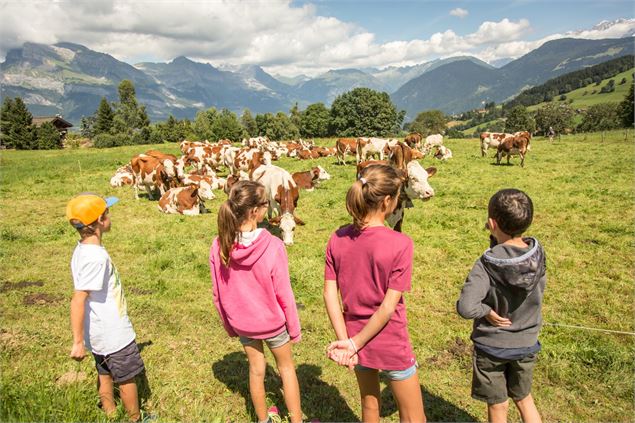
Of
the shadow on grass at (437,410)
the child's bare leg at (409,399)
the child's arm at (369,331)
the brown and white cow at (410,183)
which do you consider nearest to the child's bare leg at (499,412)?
the child's bare leg at (409,399)

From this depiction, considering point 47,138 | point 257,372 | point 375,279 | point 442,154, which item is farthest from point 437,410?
point 47,138

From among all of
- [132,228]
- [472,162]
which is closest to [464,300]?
[132,228]

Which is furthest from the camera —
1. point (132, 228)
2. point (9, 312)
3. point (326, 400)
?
point (132, 228)

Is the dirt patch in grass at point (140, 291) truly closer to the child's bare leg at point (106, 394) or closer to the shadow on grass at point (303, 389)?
the shadow on grass at point (303, 389)

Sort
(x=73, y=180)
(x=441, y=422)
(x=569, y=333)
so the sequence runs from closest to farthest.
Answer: (x=441, y=422), (x=569, y=333), (x=73, y=180)

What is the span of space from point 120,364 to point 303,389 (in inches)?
76.5

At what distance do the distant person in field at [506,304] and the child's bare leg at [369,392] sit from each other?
0.79 meters

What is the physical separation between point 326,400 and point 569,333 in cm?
369

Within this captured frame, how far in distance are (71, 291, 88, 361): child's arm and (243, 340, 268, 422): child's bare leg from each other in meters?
1.25

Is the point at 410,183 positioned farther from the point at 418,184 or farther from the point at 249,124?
the point at 249,124

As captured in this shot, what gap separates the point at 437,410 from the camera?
3787 millimetres

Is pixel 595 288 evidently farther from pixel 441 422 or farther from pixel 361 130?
pixel 361 130

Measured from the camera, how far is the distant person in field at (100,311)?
282cm

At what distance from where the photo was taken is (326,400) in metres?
3.89
